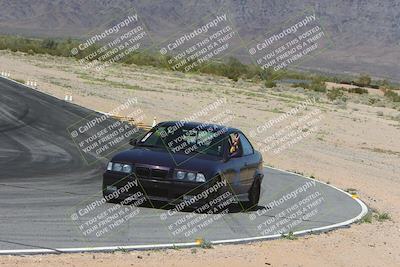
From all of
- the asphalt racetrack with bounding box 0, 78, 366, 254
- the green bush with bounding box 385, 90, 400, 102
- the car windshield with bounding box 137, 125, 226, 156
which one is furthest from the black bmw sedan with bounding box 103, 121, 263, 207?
the green bush with bounding box 385, 90, 400, 102

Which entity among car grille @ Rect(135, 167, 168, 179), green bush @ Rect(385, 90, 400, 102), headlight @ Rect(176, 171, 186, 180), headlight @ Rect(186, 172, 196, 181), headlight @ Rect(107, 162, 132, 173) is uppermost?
headlight @ Rect(107, 162, 132, 173)

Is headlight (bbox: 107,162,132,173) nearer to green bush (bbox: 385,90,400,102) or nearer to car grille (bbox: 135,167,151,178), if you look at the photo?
car grille (bbox: 135,167,151,178)

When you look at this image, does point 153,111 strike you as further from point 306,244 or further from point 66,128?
point 306,244

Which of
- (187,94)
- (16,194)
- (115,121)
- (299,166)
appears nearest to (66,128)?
(115,121)

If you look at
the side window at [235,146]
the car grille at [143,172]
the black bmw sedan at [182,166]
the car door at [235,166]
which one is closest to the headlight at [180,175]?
the black bmw sedan at [182,166]

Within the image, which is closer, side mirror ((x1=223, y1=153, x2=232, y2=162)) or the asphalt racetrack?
the asphalt racetrack

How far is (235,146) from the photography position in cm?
1327

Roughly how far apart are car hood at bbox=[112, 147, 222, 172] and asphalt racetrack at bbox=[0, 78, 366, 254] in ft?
2.49

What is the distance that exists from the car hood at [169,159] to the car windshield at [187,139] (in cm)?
26

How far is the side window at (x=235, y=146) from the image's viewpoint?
1296cm

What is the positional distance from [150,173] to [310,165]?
13.1m

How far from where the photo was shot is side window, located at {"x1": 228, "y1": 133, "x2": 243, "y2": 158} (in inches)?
510

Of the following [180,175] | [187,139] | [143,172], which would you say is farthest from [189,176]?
[187,139]

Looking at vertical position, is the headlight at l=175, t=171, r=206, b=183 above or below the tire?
above
